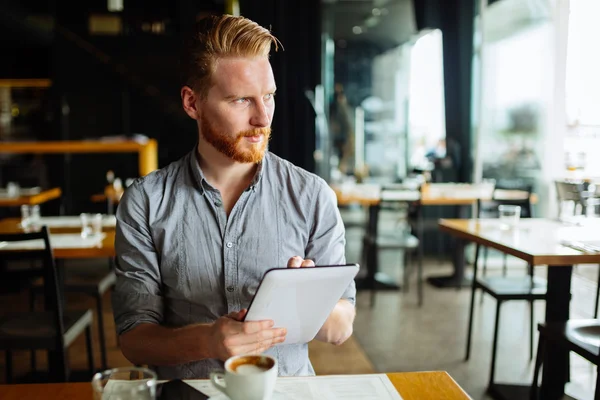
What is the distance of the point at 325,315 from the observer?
113 centimetres

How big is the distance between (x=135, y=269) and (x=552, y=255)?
171 cm

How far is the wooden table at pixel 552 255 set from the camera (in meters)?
2.27

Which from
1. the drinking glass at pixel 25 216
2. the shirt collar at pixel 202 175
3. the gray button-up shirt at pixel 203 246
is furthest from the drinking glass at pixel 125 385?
the drinking glass at pixel 25 216

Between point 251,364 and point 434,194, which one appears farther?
point 434,194

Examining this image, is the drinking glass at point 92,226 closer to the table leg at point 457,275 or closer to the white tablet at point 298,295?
the white tablet at point 298,295

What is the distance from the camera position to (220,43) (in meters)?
1.33

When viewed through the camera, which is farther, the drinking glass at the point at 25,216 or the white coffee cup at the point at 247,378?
the drinking glass at the point at 25,216

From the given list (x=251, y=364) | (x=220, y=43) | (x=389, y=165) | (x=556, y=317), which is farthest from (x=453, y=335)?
(x=389, y=165)

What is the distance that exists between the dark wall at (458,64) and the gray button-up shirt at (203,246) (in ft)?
16.9

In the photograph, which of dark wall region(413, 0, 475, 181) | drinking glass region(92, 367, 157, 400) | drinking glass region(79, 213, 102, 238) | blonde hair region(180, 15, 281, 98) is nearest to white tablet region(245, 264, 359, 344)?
drinking glass region(92, 367, 157, 400)

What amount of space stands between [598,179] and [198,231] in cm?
518

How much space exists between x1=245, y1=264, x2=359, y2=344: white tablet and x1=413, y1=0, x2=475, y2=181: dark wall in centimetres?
548

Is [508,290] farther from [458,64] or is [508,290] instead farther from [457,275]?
[458,64]

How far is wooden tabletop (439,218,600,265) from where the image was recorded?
89.0 inches
